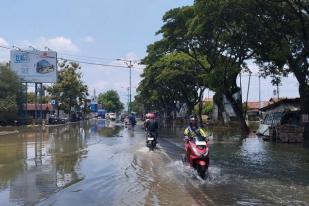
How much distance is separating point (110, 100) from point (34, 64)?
120 metres

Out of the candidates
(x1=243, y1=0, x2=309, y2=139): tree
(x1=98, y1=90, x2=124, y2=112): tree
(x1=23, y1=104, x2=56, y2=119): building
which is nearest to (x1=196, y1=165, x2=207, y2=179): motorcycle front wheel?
(x1=243, y1=0, x2=309, y2=139): tree

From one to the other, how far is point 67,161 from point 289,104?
22.8m

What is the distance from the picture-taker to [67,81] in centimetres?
10081

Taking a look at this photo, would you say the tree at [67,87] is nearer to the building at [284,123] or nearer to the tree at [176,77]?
the tree at [176,77]

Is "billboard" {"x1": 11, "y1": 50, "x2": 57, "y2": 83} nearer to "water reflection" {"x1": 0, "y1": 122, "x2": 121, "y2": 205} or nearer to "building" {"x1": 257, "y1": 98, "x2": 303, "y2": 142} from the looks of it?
"building" {"x1": 257, "y1": 98, "x2": 303, "y2": 142}

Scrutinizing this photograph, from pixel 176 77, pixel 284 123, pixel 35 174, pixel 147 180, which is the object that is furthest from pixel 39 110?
pixel 147 180

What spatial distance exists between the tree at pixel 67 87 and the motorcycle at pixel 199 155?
86804mm

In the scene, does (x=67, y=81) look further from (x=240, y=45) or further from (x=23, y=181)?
(x=23, y=181)

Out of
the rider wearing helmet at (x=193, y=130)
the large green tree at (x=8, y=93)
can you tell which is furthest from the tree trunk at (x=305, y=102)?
the large green tree at (x=8, y=93)

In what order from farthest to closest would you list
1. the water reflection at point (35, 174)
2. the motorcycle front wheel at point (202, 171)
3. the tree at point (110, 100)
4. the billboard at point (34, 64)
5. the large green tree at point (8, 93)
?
the tree at point (110, 100) → the billboard at point (34, 64) → the large green tree at point (8, 93) → the motorcycle front wheel at point (202, 171) → the water reflection at point (35, 174)

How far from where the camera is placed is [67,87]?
10169cm

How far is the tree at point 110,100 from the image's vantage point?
186 metres

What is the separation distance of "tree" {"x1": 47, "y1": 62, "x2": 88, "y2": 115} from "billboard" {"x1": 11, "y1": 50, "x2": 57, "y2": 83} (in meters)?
27.2

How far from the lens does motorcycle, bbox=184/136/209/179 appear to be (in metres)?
14.1
